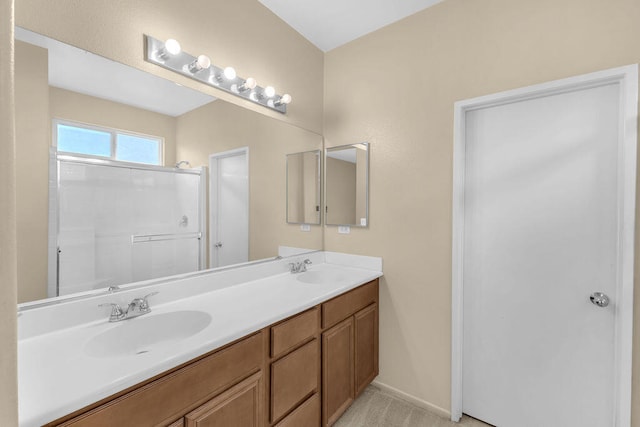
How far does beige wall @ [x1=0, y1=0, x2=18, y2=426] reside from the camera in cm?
44

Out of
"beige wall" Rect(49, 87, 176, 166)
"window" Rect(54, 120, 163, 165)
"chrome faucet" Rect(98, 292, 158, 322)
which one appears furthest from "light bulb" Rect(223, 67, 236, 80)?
"chrome faucet" Rect(98, 292, 158, 322)

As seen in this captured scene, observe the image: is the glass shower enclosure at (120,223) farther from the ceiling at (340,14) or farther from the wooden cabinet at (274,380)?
the ceiling at (340,14)

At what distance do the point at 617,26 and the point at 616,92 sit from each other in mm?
307

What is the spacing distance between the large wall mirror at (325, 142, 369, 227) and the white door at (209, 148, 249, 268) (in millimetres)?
802

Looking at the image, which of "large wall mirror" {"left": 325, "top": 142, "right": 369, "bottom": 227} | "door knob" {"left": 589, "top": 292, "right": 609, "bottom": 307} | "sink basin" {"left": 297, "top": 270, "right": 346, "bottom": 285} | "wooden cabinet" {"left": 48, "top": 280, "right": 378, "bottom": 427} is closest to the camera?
"wooden cabinet" {"left": 48, "top": 280, "right": 378, "bottom": 427}

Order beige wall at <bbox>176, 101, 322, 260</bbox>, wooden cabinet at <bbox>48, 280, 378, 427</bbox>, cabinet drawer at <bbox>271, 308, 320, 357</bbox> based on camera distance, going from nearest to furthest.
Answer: wooden cabinet at <bbox>48, 280, 378, 427</bbox> < cabinet drawer at <bbox>271, 308, 320, 357</bbox> < beige wall at <bbox>176, 101, 322, 260</bbox>

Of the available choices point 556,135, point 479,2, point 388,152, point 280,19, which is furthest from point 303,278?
point 479,2

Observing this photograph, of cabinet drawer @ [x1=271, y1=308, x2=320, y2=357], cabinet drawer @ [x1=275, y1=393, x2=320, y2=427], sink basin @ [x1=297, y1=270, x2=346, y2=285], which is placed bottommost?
cabinet drawer @ [x1=275, y1=393, x2=320, y2=427]

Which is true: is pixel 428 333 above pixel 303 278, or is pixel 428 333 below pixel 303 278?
below

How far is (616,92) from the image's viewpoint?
4.38 ft

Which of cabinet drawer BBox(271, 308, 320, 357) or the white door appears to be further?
the white door

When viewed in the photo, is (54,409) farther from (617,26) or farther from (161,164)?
(617,26)

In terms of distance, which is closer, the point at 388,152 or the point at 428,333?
the point at 428,333

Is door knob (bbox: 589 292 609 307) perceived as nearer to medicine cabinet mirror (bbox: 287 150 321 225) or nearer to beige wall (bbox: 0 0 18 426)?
medicine cabinet mirror (bbox: 287 150 321 225)
